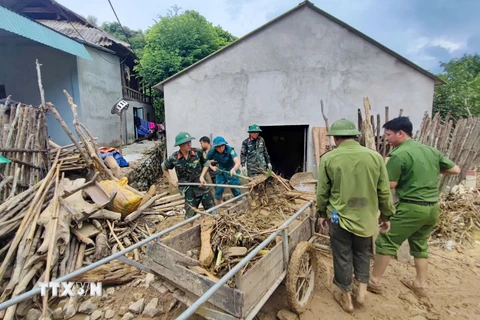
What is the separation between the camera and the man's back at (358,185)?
2402 millimetres

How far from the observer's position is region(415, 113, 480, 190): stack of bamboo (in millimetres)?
5664

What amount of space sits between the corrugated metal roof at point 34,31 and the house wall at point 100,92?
1.54m

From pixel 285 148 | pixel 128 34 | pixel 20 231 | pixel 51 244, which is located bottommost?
pixel 51 244

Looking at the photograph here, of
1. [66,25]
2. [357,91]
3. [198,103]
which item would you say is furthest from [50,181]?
[66,25]

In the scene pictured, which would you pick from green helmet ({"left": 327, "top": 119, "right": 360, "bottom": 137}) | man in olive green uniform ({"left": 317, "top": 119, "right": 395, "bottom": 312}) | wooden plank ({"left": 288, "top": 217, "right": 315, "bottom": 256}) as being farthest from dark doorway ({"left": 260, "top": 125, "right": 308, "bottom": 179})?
green helmet ({"left": 327, "top": 119, "right": 360, "bottom": 137})

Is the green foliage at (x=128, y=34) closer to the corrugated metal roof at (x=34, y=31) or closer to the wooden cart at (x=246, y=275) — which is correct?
the corrugated metal roof at (x=34, y=31)

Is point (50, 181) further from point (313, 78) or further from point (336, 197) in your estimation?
point (313, 78)

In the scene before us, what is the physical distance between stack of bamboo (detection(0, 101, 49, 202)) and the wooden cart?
371cm

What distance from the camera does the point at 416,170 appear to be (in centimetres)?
268

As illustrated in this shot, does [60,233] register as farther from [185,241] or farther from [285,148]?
[285,148]

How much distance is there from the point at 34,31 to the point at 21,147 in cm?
361

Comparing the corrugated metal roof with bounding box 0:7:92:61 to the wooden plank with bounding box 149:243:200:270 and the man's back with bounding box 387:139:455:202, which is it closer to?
the wooden plank with bounding box 149:243:200:270

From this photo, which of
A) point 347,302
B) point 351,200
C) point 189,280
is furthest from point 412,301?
point 189,280

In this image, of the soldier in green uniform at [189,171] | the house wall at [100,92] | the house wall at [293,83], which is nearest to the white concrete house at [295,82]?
the house wall at [293,83]
